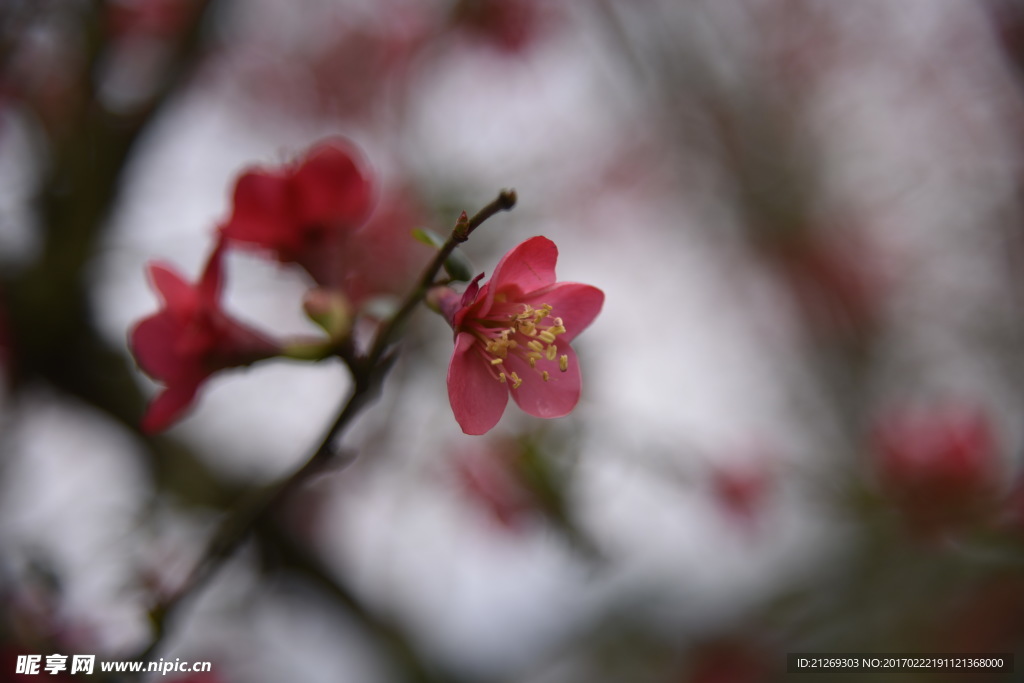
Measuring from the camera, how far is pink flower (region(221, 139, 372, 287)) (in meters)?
0.79

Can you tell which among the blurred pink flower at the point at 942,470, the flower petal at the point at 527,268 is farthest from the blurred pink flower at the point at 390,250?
the blurred pink flower at the point at 942,470

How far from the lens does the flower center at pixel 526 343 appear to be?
2.13 ft

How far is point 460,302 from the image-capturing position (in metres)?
0.58

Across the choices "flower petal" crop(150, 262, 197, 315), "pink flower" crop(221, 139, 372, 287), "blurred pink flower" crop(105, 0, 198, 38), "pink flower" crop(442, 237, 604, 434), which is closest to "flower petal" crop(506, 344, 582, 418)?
"pink flower" crop(442, 237, 604, 434)

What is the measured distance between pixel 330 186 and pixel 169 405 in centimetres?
32

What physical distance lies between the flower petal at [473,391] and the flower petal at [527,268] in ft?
0.20

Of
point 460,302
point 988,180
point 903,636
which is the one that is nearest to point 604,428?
point 903,636

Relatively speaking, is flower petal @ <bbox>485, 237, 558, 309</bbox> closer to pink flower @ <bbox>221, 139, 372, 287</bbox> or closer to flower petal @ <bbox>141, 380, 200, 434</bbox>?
pink flower @ <bbox>221, 139, 372, 287</bbox>

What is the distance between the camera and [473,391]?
24.9 inches

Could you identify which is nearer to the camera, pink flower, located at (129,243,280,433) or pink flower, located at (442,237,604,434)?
pink flower, located at (442,237,604,434)

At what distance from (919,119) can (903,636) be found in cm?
304

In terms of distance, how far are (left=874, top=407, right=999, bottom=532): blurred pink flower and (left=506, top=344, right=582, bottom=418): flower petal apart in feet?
4.95

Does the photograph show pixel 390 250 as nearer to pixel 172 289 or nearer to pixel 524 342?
pixel 172 289

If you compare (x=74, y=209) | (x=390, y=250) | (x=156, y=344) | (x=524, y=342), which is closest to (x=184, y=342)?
(x=156, y=344)
